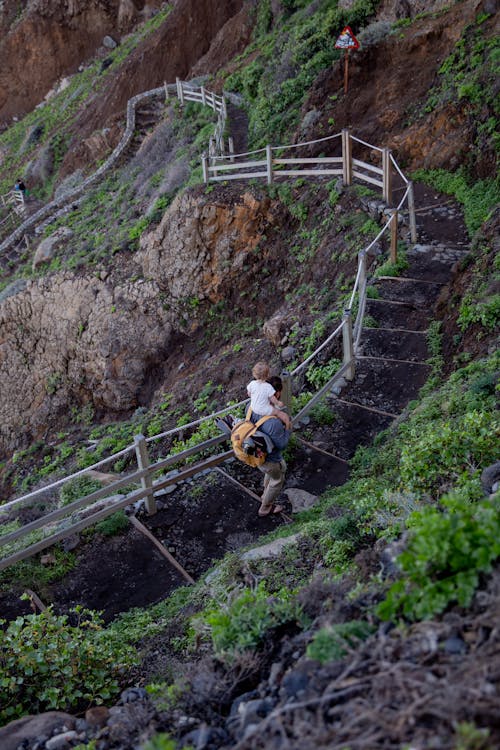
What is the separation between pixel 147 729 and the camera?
11.7 feet

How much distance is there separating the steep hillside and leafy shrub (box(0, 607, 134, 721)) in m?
0.02

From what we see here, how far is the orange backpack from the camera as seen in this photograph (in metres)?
6.61

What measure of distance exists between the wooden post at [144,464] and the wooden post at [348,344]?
335cm

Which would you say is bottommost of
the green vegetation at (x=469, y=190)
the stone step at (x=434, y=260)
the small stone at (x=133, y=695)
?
the small stone at (x=133, y=695)

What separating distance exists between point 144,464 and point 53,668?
9.01 ft

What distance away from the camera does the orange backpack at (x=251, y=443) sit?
6.61 m

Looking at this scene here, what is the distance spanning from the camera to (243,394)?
439 inches

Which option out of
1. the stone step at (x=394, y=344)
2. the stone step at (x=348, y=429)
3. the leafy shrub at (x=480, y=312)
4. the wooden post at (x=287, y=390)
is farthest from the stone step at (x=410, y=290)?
the wooden post at (x=287, y=390)

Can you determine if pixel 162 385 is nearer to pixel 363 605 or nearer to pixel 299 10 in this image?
pixel 363 605

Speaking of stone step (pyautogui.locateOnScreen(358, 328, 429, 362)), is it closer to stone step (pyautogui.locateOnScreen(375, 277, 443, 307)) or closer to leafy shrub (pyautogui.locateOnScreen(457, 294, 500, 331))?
leafy shrub (pyautogui.locateOnScreen(457, 294, 500, 331))

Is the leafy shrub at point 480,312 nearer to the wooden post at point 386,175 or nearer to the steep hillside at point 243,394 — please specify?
the steep hillside at point 243,394

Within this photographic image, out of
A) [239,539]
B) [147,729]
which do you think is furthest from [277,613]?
[239,539]

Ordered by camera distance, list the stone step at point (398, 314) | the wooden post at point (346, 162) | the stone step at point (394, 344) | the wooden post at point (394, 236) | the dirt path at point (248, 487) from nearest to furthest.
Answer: the dirt path at point (248, 487)
the stone step at point (394, 344)
the stone step at point (398, 314)
the wooden post at point (394, 236)
the wooden post at point (346, 162)

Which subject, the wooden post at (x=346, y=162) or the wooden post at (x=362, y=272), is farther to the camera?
the wooden post at (x=346, y=162)
